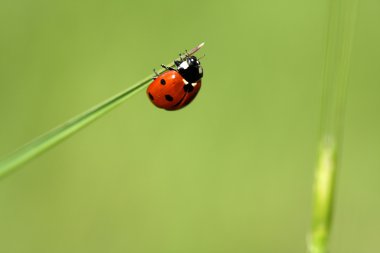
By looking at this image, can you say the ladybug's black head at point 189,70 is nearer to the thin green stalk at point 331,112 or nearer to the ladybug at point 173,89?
the ladybug at point 173,89

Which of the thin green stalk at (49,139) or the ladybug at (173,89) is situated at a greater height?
the ladybug at (173,89)

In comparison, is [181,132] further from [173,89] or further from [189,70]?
[173,89]

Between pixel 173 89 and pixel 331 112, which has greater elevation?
pixel 173 89

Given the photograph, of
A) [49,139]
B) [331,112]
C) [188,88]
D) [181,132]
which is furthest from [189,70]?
[49,139]

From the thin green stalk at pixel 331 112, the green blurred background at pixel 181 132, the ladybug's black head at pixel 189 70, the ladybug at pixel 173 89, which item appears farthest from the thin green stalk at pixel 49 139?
the green blurred background at pixel 181 132

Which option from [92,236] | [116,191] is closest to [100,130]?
[116,191]

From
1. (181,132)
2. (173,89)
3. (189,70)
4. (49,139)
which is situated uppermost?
(181,132)
